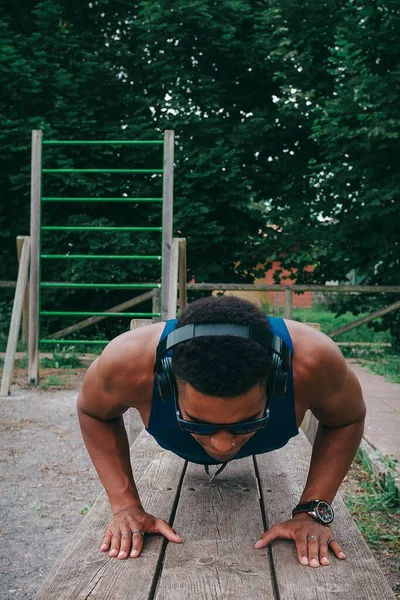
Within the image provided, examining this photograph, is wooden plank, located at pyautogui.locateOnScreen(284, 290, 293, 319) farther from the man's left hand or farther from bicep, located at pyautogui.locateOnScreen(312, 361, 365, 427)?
the man's left hand

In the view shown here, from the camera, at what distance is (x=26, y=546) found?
3.14 metres

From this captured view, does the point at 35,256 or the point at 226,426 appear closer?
the point at 226,426

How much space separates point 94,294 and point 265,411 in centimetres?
898

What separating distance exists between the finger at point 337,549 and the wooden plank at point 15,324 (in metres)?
5.15

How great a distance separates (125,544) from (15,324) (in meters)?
5.08

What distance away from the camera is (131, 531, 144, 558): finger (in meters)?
1.78

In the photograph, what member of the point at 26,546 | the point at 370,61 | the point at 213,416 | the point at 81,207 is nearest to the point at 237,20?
the point at 370,61

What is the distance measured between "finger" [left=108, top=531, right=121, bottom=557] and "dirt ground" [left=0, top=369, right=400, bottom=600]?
3.59 ft

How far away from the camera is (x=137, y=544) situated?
181cm

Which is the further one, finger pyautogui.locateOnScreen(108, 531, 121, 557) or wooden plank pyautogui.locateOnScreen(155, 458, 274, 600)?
finger pyautogui.locateOnScreen(108, 531, 121, 557)

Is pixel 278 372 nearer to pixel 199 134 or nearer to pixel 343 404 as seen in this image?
pixel 343 404

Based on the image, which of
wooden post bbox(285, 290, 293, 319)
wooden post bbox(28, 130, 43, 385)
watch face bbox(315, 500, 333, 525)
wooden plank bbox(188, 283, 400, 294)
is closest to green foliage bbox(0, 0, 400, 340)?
wooden plank bbox(188, 283, 400, 294)

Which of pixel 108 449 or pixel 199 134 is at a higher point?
pixel 199 134

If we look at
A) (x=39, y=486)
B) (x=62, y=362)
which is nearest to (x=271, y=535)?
(x=39, y=486)
